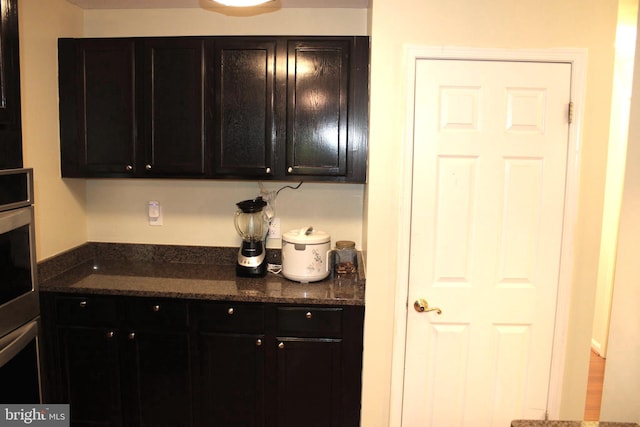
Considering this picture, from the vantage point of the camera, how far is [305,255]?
250 centimetres

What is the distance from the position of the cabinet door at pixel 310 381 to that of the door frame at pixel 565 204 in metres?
0.29

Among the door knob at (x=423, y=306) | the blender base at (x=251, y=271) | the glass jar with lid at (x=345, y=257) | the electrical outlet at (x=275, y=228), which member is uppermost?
the electrical outlet at (x=275, y=228)

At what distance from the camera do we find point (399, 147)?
7.29 feet

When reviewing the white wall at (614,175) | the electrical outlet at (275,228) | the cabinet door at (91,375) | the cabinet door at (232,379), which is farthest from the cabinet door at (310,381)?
the white wall at (614,175)

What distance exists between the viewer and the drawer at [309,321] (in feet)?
7.68

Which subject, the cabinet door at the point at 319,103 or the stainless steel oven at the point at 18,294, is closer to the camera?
the stainless steel oven at the point at 18,294

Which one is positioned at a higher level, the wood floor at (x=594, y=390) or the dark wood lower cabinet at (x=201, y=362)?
the dark wood lower cabinet at (x=201, y=362)

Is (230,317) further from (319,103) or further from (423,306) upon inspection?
Answer: (319,103)

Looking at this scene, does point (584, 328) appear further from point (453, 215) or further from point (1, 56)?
point (1, 56)

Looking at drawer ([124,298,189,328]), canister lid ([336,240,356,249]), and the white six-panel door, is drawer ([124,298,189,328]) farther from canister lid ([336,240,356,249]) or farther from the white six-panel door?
the white six-panel door

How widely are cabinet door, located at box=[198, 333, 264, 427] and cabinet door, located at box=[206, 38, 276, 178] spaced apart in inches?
35.1

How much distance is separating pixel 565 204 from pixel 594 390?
2010mm

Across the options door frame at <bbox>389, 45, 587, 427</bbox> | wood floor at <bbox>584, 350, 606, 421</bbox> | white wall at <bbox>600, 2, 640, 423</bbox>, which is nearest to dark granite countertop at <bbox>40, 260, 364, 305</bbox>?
door frame at <bbox>389, 45, 587, 427</bbox>

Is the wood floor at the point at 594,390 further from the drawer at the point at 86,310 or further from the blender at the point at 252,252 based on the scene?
the drawer at the point at 86,310
